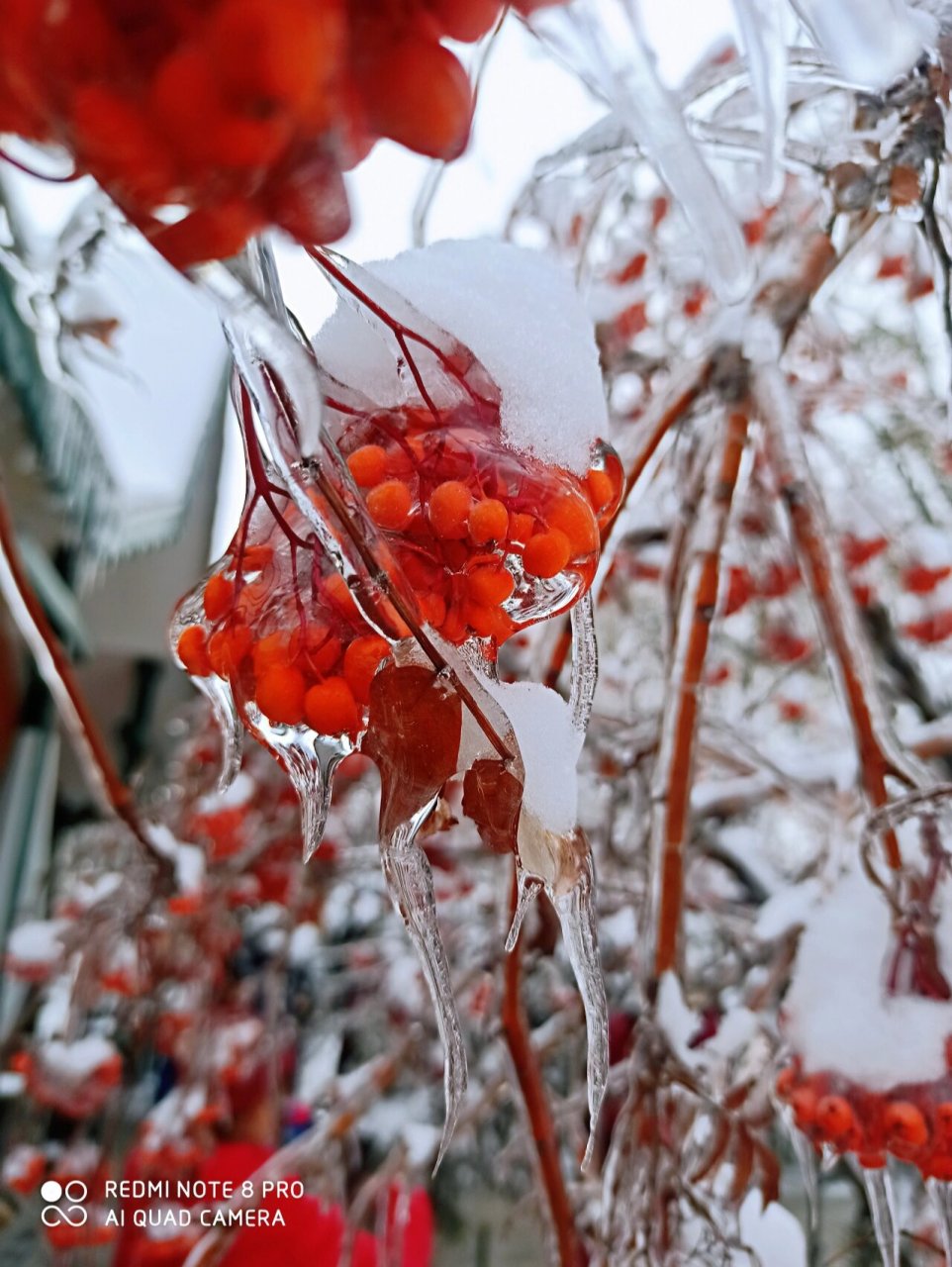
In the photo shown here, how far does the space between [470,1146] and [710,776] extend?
246 cm

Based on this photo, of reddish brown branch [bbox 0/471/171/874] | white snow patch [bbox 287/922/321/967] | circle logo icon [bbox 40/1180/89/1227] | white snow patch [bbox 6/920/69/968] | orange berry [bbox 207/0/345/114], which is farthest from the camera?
white snow patch [bbox 287/922/321/967]

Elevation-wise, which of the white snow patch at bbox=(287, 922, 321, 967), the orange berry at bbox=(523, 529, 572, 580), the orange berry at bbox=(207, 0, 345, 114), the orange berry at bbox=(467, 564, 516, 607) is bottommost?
the orange berry at bbox=(467, 564, 516, 607)

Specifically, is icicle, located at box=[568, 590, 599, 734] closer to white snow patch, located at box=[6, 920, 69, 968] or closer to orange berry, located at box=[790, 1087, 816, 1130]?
A: orange berry, located at box=[790, 1087, 816, 1130]

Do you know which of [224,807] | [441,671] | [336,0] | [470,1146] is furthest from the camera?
[470,1146]

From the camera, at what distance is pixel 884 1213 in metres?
0.72

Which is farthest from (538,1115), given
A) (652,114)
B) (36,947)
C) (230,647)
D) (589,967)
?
(36,947)

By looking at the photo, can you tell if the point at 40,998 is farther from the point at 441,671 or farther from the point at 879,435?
the point at 879,435

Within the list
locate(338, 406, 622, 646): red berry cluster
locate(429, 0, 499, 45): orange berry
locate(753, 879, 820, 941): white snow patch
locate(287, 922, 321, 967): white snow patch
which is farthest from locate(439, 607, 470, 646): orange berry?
locate(287, 922, 321, 967): white snow patch

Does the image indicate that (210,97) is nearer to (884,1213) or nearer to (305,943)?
(884,1213)

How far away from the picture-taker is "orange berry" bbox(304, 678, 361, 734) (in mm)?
378

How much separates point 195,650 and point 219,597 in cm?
4

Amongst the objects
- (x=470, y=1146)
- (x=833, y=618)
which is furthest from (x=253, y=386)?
(x=470, y=1146)

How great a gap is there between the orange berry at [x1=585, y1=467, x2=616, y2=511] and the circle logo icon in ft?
7.20

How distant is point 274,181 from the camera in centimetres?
22
